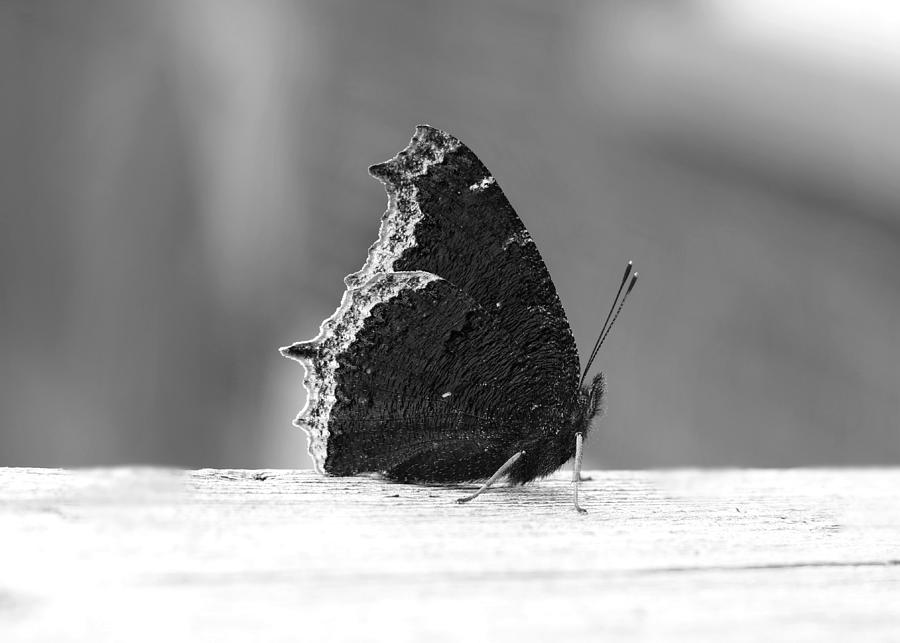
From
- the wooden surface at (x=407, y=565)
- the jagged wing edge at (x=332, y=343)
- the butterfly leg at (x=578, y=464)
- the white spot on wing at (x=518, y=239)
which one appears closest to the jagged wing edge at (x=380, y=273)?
the jagged wing edge at (x=332, y=343)

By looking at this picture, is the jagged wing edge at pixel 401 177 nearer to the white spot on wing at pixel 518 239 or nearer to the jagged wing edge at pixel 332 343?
the jagged wing edge at pixel 332 343

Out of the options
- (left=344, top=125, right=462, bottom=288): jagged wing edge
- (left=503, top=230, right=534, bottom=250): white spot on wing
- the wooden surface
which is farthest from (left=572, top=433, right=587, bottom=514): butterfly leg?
(left=344, top=125, right=462, bottom=288): jagged wing edge

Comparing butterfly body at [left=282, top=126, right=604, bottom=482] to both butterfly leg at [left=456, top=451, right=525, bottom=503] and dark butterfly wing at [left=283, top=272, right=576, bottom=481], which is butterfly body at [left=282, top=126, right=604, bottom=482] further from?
butterfly leg at [left=456, top=451, right=525, bottom=503]

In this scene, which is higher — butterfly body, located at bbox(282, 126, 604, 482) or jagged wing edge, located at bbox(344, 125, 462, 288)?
jagged wing edge, located at bbox(344, 125, 462, 288)

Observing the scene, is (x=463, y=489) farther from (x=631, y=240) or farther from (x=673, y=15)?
(x=673, y=15)

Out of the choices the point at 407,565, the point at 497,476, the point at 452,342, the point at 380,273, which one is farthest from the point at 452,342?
the point at 407,565

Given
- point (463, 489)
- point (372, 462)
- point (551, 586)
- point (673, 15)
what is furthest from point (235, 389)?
point (673, 15)
